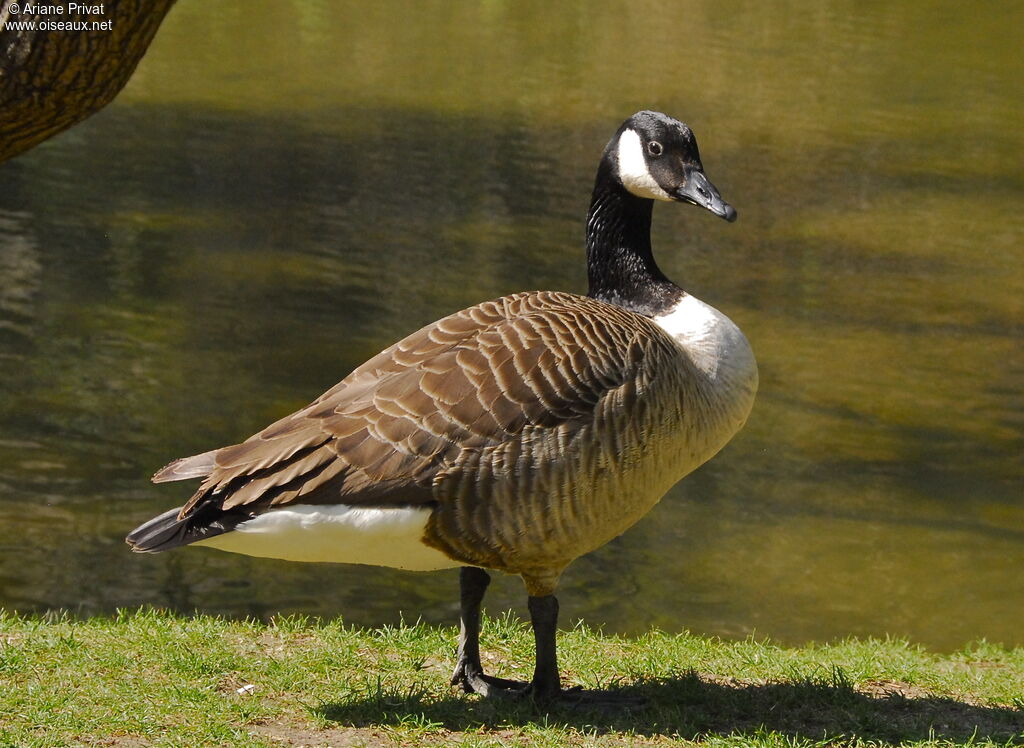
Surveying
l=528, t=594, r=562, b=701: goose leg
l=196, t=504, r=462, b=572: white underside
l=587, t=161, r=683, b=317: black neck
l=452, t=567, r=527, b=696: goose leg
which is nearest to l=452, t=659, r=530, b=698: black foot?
l=452, t=567, r=527, b=696: goose leg

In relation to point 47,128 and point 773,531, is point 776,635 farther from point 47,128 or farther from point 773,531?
point 47,128

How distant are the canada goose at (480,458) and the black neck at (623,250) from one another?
47 centimetres

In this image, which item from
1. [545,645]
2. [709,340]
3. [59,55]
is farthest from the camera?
[709,340]

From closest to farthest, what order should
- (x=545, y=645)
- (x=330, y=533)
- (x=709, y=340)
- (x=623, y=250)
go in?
(x=330, y=533) < (x=545, y=645) < (x=709, y=340) < (x=623, y=250)

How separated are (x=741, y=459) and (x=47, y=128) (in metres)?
6.70

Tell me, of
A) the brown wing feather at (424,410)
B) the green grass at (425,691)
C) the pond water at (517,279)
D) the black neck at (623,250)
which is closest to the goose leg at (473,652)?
the green grass at (425,691)

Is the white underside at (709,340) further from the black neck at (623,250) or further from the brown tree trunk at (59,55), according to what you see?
the brown tree trunk at (59,55)

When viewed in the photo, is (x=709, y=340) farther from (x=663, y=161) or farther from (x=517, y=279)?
(x=517, y=279)

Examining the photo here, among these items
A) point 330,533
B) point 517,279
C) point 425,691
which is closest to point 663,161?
point 330,533

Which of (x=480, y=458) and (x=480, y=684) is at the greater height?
(x=480, y=458)

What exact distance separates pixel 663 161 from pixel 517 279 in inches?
278

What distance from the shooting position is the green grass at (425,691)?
4.69m

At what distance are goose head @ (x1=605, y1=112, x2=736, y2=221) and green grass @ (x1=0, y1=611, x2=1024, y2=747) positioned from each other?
1.87 meters

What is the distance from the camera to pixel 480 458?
15.1 feet
